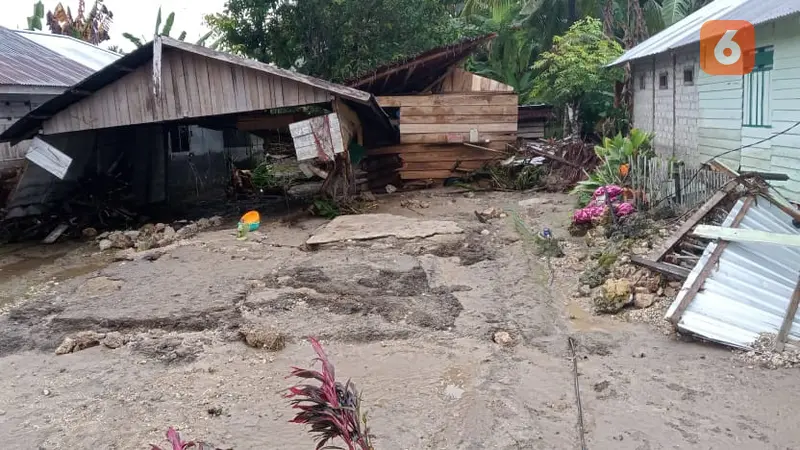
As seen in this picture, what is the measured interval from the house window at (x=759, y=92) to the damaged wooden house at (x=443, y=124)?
245 inches

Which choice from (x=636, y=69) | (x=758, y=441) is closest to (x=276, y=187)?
(x=636, y=69)

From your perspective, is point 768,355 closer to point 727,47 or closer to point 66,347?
point 66,347

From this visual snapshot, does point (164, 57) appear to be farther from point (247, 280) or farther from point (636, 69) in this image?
point (636, 69)

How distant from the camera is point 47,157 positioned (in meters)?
11.5

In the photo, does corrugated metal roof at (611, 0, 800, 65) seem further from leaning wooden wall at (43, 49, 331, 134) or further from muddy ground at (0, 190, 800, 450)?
leaning wooden wall at (43, 49, 331, 134)

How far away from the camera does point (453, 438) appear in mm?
4504

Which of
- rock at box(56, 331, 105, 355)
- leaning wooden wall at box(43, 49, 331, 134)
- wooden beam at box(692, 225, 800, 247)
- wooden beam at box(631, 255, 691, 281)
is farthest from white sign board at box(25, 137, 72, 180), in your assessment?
wooden beam at box(692, 225, 800, 247)

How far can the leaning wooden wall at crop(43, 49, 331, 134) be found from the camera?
36.4 ft

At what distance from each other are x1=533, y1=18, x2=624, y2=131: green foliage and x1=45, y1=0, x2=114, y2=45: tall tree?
1756cm

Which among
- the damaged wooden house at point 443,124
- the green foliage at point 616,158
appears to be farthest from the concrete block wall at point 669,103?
the damaged wooden house at point 443,124

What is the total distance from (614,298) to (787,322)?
1682mm

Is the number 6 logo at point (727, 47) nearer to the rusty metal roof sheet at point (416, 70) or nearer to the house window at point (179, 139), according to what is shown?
the rusty metal roof sheet at point (416, 70)

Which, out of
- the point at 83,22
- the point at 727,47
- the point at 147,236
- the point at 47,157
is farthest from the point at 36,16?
the point at 727,47

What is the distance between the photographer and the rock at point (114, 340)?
20.6 feet
